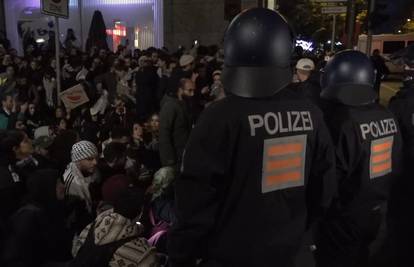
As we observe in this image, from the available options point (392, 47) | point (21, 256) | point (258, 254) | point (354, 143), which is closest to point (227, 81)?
point (258, 254)

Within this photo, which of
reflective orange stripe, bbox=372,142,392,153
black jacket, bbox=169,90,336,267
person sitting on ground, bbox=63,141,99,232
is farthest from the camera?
person sitting on ground, bbox=63,141,99,232

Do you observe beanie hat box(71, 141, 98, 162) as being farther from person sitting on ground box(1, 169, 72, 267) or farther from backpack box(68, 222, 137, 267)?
backpack box(68, 222, 137, 267)

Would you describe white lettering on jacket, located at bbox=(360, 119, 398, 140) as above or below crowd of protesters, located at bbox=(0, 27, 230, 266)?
above

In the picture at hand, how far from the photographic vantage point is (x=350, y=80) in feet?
10.1

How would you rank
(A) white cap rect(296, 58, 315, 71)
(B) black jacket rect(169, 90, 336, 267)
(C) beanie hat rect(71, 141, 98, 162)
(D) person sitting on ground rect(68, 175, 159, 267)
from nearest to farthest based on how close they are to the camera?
(B) black jacket rect(169, 90, 336, 267) < (D) person sitting on ground rect(68, 175, 159, 267) < (C) beanie hat rect(71, 141, 98, 162) < (A) white cap rect(296, 58, 315, 71)

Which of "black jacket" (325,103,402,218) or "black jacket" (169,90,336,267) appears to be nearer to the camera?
"black jacket" (169,90,336,267)

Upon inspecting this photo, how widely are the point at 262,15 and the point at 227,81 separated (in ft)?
1.10

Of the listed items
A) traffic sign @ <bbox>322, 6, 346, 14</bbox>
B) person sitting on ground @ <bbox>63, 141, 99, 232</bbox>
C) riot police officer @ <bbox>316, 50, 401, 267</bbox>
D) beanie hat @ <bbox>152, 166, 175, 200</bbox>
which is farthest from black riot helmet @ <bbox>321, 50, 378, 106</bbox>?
traffic sign @ <bbox>322, 6, 346, 14</bbox>

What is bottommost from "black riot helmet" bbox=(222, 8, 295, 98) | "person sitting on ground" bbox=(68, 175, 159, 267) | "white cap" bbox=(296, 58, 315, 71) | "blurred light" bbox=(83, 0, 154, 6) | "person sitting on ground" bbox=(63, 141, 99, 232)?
"person sitting on ground" bbox=(63, 141, 99, 232)

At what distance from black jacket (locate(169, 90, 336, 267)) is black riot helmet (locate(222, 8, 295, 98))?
62mm

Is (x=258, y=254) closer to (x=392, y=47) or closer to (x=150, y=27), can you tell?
(x=150, y=27)

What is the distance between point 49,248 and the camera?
351 cm

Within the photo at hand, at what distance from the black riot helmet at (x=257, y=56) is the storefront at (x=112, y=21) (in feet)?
53.6

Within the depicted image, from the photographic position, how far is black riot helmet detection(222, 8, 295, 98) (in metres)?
2.04
